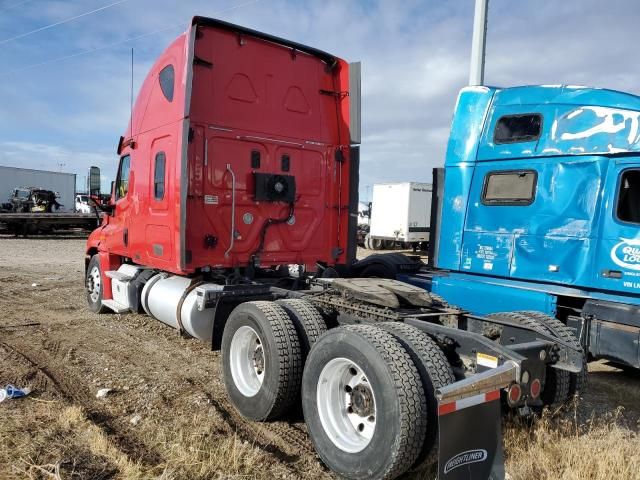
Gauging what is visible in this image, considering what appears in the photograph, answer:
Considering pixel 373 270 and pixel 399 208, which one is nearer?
pixel 373 270

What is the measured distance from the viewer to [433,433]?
2.92 metres

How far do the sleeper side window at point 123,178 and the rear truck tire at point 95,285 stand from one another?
1339 millimetres

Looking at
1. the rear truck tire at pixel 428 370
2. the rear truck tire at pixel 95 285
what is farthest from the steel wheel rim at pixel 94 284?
the rear truck tire at pixel 428 370

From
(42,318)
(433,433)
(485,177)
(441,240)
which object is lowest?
(42,318)

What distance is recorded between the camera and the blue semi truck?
5.33 meters

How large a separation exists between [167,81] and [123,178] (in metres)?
2.11

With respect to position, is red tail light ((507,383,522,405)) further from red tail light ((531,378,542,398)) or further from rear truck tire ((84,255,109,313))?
rear truck tire ((84,255,109,313))

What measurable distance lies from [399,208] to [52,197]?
69.0 ft

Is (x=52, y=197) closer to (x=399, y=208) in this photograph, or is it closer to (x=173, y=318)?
(x=399, y=208)

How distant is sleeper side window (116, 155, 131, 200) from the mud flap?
5888mm

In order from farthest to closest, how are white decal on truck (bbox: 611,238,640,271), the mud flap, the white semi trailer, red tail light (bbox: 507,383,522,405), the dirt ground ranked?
the white semi trailer
white decal on truck (bbox: 611,238,640,271)
the dirt ground
red tail light (bbox: 507,383,522,405)
the mud flap

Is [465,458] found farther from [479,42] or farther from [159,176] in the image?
[479,42]

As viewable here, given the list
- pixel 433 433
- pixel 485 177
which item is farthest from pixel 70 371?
pixel 485 177

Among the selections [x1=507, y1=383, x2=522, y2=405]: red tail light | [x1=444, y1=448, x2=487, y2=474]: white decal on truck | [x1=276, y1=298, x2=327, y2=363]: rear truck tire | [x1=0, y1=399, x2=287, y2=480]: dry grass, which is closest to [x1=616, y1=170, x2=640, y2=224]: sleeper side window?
[x1=507, y1=383, x2=522, y2=405]: red tail light
